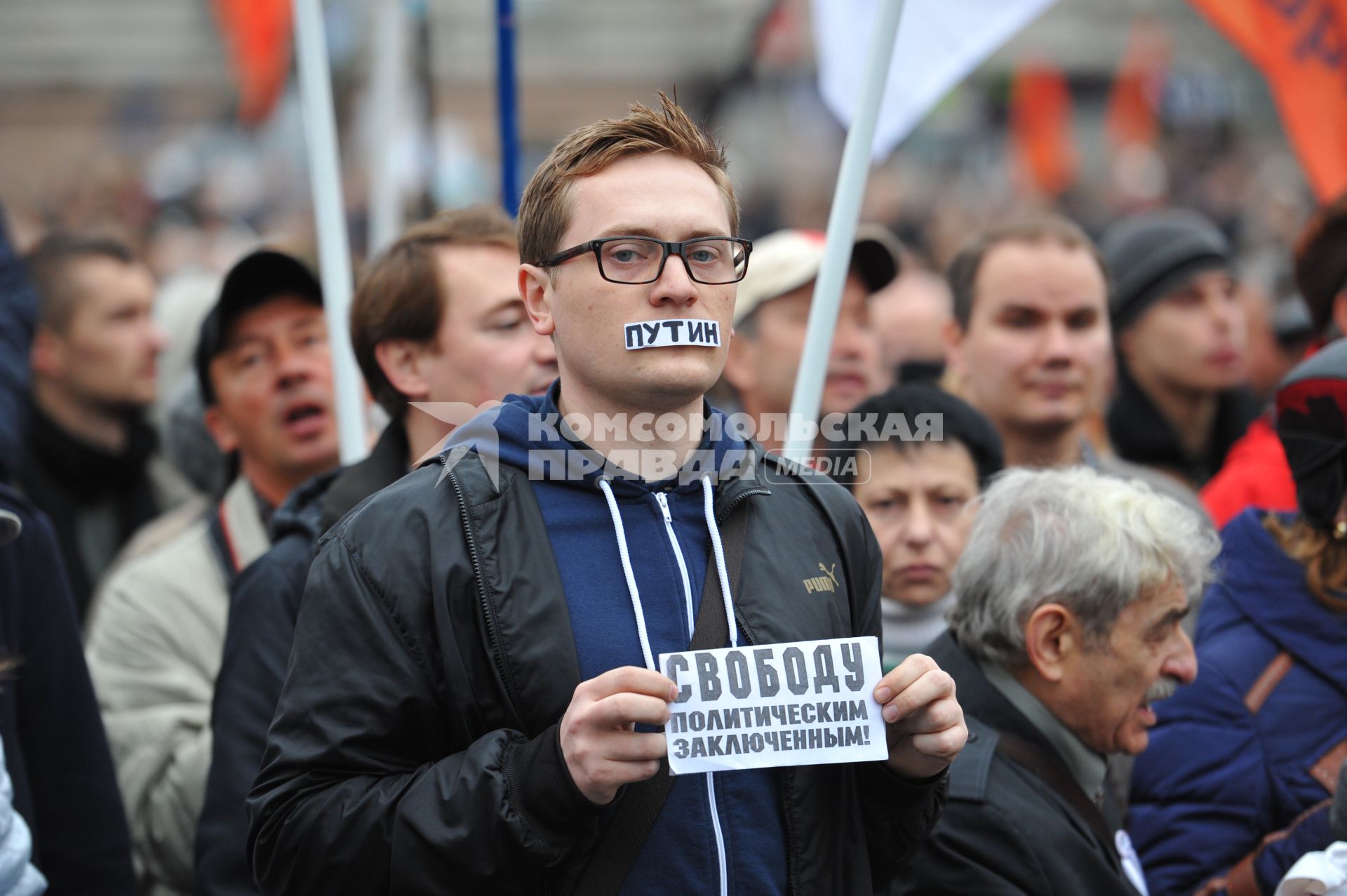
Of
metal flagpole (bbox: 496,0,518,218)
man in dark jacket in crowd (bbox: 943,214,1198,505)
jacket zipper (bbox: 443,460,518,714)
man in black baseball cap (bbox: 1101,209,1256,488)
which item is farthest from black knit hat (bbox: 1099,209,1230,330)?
jacket zipper (bbox: 443,460,518,714)

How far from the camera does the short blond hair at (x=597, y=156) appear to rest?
2277 millimetres

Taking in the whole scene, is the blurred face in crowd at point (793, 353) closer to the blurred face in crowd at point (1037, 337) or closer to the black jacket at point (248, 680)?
the blurred face in crowd at point (1037, 337)

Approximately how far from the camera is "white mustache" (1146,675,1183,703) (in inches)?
119

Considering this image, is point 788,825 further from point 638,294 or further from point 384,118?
point 384,118

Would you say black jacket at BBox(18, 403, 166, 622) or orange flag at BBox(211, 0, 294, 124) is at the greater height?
orange flag at BBox(211, 0, 294, 124)

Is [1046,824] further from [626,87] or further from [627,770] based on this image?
[626,87]

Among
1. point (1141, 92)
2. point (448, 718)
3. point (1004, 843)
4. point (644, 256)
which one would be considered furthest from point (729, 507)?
point (1141, 92)

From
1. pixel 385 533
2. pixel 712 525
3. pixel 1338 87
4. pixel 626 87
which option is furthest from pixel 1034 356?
pixel 626 87

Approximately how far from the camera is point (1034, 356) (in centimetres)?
449

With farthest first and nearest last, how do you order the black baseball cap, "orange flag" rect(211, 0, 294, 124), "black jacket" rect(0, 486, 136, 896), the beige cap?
"orange flag" rect(211, 0, 294, 124)
the beige cap
the black baseball cap
"black jacket" rect(0, 486, 136, 896)

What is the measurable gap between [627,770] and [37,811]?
4.82ft

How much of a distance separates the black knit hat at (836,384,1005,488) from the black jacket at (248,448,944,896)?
1.56 meters

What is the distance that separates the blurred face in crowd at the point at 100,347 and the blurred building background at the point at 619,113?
1.26 m

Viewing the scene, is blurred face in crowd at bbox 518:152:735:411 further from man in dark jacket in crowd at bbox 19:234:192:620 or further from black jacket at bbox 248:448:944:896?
man in dark jacket in crowd at bbox 19:234:192:620
